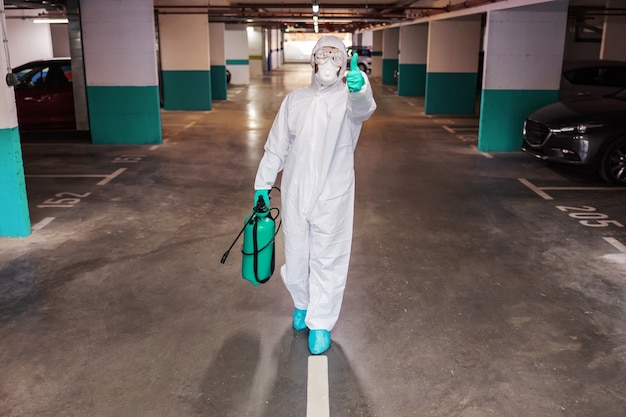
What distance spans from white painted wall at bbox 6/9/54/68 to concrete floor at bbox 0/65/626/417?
13779 mm

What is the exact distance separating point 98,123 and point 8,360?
26.4ft

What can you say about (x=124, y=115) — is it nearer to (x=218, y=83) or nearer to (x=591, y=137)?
(x=591, y=137)

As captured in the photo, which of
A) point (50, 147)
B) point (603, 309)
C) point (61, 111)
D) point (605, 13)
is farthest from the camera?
point (605, 13)

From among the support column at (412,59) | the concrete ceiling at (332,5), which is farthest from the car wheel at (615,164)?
the support column at (412,59)

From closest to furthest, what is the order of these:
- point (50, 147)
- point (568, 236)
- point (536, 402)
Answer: point (536, 402) < point (568, 236) < point (50, 147)

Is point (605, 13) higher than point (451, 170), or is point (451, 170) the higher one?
point (605, 13)

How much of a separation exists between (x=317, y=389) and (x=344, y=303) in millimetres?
1161

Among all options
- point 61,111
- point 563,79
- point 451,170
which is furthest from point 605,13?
point 61,111

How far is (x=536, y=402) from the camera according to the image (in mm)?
3168

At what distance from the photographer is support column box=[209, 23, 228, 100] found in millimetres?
19391

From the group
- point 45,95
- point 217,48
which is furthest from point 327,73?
point 217,48

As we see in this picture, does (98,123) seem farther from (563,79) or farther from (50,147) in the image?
(563,79)

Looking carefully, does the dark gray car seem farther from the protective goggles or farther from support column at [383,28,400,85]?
support column at [383,28,400,85]

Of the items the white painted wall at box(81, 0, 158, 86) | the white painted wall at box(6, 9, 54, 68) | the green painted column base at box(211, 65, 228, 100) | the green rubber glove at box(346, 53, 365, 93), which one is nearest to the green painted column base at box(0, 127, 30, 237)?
the green rubber glove at box(346, 53, 365, 93)
